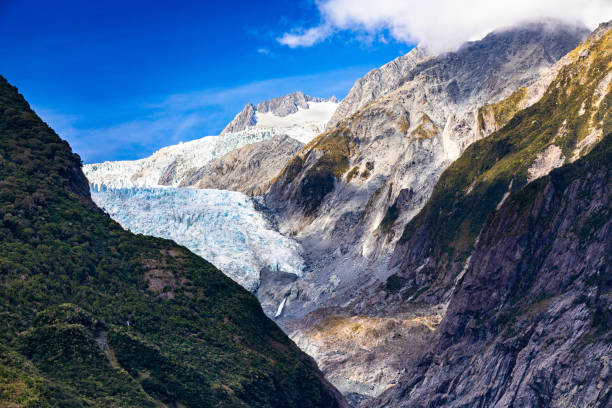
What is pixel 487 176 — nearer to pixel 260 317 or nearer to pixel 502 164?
pixel 502 164

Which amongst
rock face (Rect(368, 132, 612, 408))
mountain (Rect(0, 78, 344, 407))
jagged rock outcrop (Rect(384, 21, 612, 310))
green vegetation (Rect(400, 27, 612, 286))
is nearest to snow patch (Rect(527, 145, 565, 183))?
jagged rock outcrop (Rect(384, 21, 612, 310))

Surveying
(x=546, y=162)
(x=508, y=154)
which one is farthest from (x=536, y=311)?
(x=508, y=154)

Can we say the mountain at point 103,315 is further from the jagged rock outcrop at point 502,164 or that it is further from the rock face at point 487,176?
the jagged rock outcrop at point 502,164

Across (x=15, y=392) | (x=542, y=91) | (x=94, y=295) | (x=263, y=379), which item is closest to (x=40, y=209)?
(x=94, y=295)

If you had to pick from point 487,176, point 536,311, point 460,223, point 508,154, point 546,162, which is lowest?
point 536,311

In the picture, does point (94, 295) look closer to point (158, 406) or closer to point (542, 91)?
point (158, 406)

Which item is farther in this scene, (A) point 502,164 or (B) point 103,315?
(A) point 502,164
